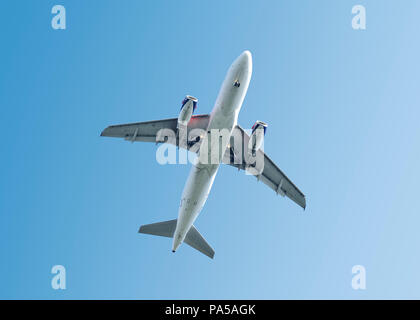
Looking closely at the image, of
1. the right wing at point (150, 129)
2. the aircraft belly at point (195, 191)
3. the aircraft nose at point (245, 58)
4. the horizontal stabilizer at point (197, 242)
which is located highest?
the aircraft nose at point (245, 58)

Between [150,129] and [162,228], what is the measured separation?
32.3 feet

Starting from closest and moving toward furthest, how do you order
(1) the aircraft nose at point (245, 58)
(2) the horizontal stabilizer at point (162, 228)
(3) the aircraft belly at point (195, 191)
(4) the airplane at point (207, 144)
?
1. (1) the aircraft nose at point (245, 58)
2. (4) the airplane at point (207, 144)
3. (3) the aircraft belly at point (195, 191)
4. (2) the horizontal stabilizer at point (162, 228)

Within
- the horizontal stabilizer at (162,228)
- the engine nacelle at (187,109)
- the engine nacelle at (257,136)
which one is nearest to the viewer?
the engine nacelle at (187,109)

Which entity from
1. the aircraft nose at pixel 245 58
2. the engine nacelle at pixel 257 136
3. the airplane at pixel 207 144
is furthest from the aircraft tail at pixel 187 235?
the aircraft nose at pixel 245 58

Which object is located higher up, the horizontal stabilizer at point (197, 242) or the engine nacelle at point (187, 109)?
the engine nacelle at point (187, 109)

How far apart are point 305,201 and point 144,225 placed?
1554 cm

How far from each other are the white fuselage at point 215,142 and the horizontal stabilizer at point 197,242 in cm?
404

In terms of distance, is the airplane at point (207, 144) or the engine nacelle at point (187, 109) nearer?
the airplane at point (207, 144)

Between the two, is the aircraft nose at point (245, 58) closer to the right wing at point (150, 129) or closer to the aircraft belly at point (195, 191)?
the right wing at point (150, 129)

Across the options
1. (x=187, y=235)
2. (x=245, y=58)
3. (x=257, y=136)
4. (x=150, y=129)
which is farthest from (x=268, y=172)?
(x=245, y=58)

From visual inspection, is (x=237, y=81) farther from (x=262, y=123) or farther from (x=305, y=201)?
(x=305, y=201)

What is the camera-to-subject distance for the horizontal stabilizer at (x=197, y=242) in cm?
4222

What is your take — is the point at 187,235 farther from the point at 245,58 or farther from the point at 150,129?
the point at 245,58

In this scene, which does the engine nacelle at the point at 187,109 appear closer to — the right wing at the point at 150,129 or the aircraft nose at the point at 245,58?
the right wing at the point at 150,129
